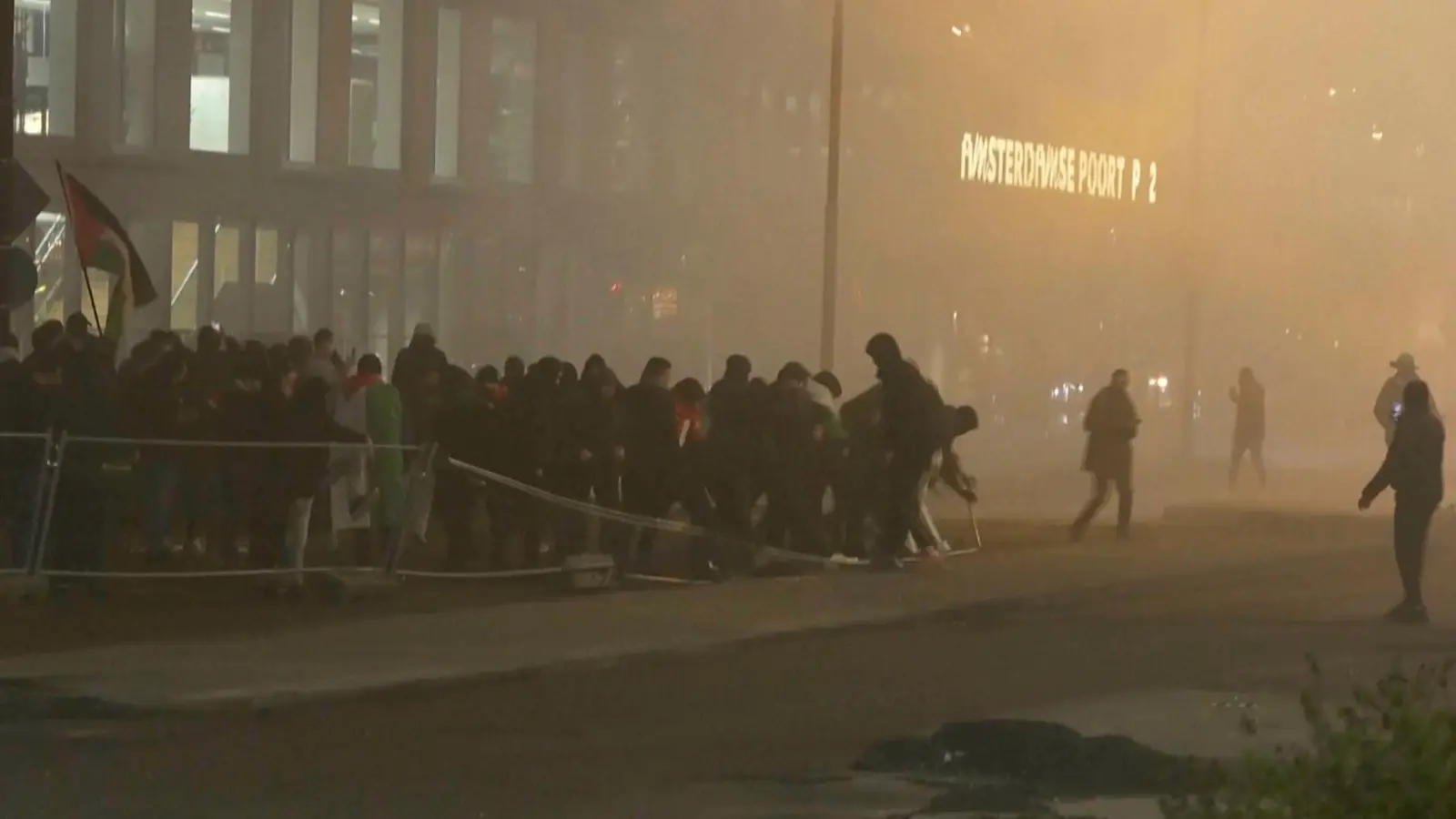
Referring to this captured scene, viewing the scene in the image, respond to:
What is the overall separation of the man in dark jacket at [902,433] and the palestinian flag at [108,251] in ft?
17.6

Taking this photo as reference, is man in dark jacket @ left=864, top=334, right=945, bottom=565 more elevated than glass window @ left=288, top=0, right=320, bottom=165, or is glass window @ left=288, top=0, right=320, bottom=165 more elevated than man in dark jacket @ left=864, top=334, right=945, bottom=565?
glass window @ left=288, top=0, right=320, bottom=165

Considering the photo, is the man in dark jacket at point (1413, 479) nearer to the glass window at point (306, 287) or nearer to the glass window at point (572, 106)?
the glass window at point (306, 287)

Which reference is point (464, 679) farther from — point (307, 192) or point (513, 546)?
point (307, 192)

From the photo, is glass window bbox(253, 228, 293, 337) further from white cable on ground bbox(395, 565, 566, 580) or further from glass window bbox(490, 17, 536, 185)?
white cable on ground bbox(395, 565, 566, 580)

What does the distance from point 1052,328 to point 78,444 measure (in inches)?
1647

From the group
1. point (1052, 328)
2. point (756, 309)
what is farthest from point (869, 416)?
point (1052, 328)

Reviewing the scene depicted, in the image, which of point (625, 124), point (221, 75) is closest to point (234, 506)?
point (221, 75)

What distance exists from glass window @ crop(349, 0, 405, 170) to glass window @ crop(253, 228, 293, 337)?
2.49m

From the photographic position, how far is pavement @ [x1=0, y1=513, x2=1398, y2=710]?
36.5ft

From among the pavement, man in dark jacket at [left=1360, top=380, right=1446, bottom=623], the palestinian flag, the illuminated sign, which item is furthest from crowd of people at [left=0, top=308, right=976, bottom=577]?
the illuminated sign

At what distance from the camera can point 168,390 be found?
15.4 m

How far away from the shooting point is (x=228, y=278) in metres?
33.9

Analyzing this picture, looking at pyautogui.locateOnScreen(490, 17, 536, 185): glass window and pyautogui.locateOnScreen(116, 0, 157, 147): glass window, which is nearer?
pyautogui.locateOnScreen(116, 0, 157, 147): glass window

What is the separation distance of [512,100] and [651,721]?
28612mm
